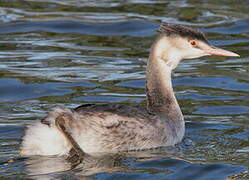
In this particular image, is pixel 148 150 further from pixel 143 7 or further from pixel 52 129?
pixel 143 7

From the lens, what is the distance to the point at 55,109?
8.13 meters

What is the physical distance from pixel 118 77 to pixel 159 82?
9.64 feet

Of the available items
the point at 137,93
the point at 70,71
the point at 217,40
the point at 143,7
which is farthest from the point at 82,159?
the point at 143,7

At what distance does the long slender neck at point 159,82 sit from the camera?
9.20m

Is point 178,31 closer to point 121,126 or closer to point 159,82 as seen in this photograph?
point 159,82

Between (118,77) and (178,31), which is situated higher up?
(178,31)

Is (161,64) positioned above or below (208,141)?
above

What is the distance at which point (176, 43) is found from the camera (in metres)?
9.20

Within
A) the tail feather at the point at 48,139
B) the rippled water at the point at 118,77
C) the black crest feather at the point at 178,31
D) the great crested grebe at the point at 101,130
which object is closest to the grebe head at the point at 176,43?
the black crest feather at the point at 178,31

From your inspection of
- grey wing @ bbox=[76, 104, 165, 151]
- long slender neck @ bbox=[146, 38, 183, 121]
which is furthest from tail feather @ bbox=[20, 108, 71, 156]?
long slender neck @ bbox=[146, 38, 183, 121]

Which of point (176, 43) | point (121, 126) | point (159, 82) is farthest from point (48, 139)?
point (176, 43)

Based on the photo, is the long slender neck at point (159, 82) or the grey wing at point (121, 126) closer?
the grey wing at point (121, 126)

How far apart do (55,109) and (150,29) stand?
712cm

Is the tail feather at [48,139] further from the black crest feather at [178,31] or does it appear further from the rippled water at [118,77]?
the black crest feather at [178,31]
